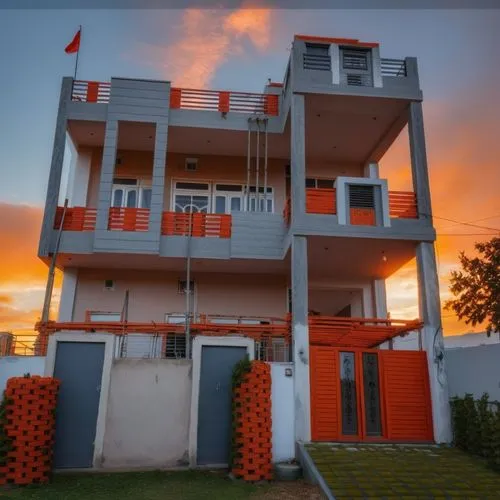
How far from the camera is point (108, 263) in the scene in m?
15.2

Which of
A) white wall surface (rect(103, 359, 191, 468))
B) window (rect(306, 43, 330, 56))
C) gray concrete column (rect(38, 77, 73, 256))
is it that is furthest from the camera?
window (rect(306, 43, 330, 56))

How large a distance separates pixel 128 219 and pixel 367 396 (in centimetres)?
870

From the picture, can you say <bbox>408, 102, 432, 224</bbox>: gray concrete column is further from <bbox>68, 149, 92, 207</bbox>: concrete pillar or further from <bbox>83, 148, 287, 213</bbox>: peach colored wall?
<bbox>68, 149, 92, 207</bbox>: concrete pillar

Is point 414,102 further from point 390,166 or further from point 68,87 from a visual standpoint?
point 68,87

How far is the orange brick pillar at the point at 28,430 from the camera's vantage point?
8.95 meters

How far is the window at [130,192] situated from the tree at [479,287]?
10.5 meters

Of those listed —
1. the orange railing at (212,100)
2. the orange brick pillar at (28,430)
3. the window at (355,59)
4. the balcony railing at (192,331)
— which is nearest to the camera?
the orange brick pillar at (28,430)

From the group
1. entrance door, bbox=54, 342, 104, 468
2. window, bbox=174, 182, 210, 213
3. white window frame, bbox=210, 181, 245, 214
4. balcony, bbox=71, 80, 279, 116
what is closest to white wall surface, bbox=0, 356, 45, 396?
entrance door, bbox=54, 342, 104, 468

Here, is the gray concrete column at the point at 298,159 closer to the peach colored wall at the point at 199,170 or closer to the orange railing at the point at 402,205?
the orange railing at the point at 402,205

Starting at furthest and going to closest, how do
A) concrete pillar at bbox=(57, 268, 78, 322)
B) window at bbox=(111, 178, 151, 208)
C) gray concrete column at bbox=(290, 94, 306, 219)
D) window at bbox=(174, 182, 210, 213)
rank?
window at bbox=(174, 182, 210, 213) < window at bbox=(111, 178, 151, 208) < concrete pillar at bbox=(57, 268, 78, 322) < gray concrete column at bbox=(290, 94, 306, 219)

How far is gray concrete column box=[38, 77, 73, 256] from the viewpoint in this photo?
1416 cm

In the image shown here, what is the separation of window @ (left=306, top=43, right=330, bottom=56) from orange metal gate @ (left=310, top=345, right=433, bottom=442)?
9.06 metres

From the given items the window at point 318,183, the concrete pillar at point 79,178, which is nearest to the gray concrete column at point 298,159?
the window at point 318,183

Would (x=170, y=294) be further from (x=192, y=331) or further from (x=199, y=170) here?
(x=199, y=170)
